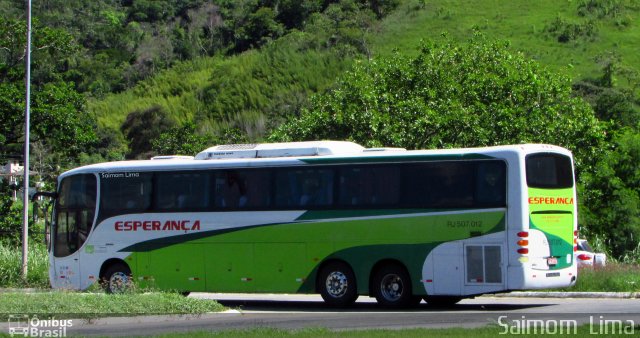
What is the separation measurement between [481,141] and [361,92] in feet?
19.7

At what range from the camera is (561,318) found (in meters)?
17.4

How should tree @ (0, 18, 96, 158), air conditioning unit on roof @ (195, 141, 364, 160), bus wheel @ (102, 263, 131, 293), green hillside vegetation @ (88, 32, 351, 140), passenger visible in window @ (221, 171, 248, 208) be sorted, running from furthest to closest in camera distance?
green hillside vegetation @ (88, 32, 351, 140)
tree @ (0, 18, 96, 158)
bus wheel @ (102, 263, 131, 293)
passenger visible in window @ (221, 171, 248, 208)
air conditioning unit on roof @ (195, 141, 364, 160)

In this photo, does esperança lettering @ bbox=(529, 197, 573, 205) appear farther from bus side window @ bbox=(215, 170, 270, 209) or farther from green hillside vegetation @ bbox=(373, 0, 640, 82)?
green hillside vegetation @ bbox=(373, 0, 640, 82)

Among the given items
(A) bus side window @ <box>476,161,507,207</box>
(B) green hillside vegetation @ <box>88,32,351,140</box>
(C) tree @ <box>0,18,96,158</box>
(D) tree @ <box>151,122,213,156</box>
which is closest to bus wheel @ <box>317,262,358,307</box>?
(A) bus side window @ <box>476,161,507,207</box>

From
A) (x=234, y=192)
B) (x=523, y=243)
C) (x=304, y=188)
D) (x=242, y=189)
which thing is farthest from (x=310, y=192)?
(x=523, y=243)

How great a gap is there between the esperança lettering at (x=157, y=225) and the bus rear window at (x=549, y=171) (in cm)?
770

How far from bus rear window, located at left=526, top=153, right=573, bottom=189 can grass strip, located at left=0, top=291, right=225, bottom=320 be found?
6.67m

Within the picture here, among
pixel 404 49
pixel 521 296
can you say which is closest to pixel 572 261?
pixel 521 296

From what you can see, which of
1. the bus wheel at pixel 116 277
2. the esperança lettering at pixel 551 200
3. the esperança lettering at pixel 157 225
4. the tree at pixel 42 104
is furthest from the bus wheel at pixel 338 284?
the tree at pixel 42 104

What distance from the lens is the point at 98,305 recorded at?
62.0 ft

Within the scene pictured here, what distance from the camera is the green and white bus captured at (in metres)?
20.9

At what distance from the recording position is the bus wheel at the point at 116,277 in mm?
24938

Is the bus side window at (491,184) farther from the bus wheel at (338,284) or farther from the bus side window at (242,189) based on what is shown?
the bus side window at (242,189)

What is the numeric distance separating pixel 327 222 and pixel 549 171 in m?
4.77
